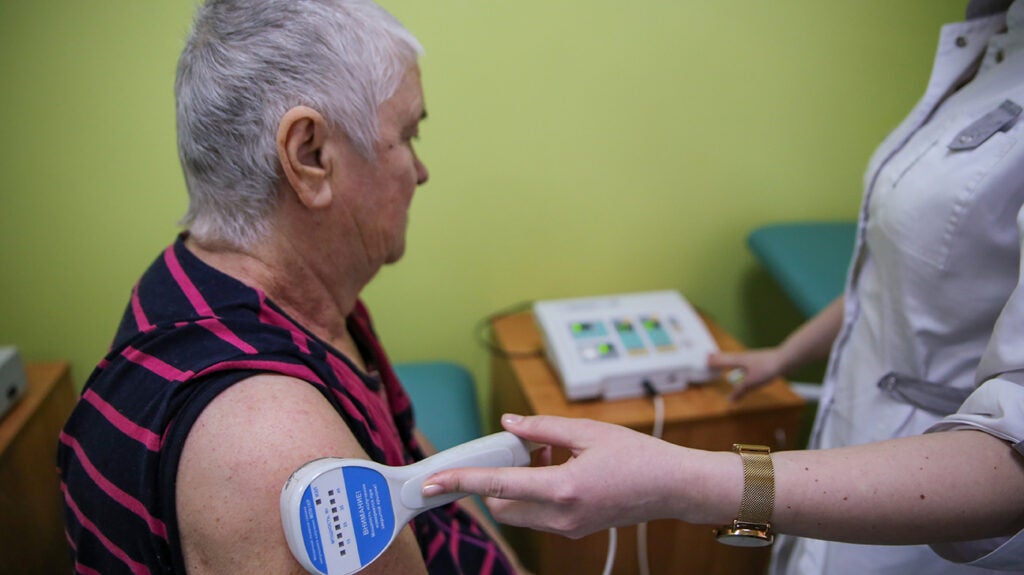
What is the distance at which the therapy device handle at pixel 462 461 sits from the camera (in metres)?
0.61

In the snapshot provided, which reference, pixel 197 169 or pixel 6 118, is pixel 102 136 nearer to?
pixel 6 118

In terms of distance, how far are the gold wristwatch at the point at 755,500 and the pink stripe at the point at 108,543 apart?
22.9 inches

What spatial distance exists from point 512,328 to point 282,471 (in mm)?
1048

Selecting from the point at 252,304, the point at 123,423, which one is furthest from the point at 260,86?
the point at 123,423

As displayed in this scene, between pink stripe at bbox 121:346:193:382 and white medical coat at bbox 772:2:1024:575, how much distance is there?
2.41ft

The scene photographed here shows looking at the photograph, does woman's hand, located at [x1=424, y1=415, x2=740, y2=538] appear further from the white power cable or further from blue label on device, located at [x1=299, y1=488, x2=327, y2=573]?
the white power cable

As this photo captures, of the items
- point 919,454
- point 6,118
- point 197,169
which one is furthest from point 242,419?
point 6,118

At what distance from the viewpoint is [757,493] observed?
597 mm

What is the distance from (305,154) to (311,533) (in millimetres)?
399

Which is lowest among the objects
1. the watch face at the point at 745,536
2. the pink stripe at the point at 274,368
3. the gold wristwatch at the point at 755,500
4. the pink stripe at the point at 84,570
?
the pink stripe at the point at 84,570

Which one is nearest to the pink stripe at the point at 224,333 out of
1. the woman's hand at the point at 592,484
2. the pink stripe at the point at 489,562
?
the woman's hand at the point at 592,484

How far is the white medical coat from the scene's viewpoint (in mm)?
612

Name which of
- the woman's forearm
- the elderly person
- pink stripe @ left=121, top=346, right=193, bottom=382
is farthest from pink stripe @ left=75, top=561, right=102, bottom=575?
the woman's forearm

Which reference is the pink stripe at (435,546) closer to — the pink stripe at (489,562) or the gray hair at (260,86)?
the pink stripe at (489,562)
